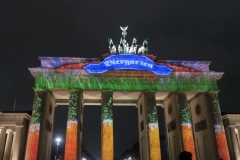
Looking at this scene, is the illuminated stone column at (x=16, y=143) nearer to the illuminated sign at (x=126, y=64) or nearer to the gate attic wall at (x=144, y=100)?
the gate attic wall at (x=144, y=100)

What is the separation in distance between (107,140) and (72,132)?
4852 millimetres

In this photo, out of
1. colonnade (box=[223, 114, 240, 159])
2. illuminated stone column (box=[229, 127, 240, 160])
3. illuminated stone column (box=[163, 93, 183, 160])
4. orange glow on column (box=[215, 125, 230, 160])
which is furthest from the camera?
colonnade (box=[223, 114, 240, 159])

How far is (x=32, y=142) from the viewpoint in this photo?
93.4 feet

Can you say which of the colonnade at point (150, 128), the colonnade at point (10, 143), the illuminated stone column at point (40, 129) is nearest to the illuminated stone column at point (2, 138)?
the colonnade at point (10, 143)

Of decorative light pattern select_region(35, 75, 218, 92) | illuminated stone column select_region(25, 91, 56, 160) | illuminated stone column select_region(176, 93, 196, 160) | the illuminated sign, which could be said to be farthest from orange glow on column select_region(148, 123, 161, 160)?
illuminated stone column select_region(25, 91, 56, 160)

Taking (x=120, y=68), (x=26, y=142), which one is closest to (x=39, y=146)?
(x=26, y=142)

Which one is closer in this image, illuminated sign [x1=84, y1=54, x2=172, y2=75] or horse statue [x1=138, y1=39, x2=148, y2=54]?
illuminated sign [x1=84, y1=54, x2=172, y2=75]

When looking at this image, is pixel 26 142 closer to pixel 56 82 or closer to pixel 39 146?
pixel 39 146

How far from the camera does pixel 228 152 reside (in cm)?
3016

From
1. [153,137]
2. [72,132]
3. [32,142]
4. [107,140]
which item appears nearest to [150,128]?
[153,137]

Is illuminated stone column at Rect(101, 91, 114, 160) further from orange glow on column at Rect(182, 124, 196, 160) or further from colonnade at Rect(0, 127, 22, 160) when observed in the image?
colonnade at Rect(0, 127, 22, 160)

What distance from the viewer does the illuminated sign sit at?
1292 inches

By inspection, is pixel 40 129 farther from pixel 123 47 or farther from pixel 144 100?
pixel 123 47

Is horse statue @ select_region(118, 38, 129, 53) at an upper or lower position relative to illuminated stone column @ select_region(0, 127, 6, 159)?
upper
